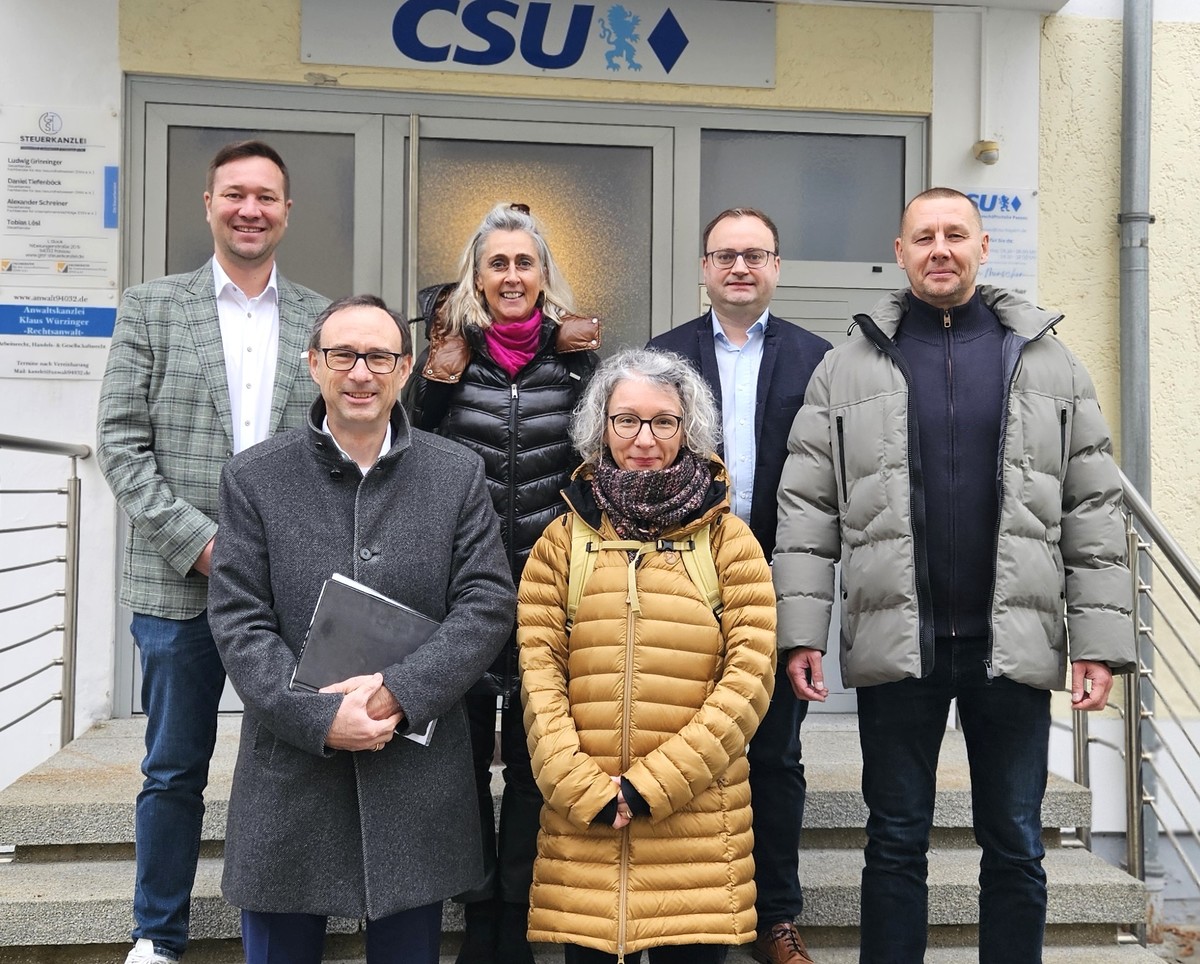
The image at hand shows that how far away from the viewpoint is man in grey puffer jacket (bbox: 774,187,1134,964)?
2.75m

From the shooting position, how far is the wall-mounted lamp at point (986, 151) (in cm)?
498

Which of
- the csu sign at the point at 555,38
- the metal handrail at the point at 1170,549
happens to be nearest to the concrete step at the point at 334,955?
the metal handrail at the point at 1170,549

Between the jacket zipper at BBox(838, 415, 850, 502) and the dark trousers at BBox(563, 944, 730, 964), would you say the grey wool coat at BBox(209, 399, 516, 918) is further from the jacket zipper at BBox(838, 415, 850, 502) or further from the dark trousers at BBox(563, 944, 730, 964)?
the jacket zipper at BBox(838, 415, 850, 502)

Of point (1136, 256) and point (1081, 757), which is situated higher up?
point (1136, 256)

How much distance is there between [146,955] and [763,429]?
6.72 ft

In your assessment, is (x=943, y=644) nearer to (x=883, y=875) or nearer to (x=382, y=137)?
(x=883, y=875)

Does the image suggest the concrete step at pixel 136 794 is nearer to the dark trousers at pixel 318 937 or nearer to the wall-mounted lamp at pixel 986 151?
the dark trousers at pixel 318 937

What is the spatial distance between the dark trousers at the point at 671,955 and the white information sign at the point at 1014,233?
11.2 feet

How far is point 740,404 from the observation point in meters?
3.24

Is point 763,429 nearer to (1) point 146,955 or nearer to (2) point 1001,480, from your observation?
(2) point 1001,480

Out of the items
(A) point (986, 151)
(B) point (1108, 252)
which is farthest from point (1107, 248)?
(A) point (986, 151)

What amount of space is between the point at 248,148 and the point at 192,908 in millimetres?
2089

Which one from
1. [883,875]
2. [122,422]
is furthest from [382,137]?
[883,875]

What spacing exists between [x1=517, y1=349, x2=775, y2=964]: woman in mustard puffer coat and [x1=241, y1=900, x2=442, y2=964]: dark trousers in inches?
9.7
